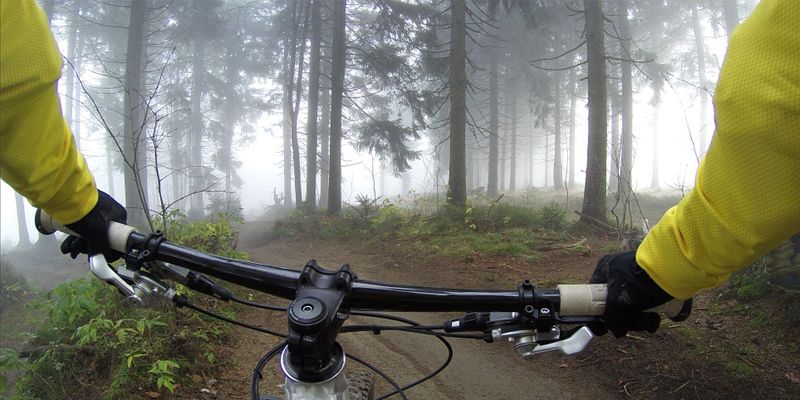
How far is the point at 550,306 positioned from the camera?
4.46ft

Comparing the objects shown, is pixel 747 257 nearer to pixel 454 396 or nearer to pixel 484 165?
pixel 454 396

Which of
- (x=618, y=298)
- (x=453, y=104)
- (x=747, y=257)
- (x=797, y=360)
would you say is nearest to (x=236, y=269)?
(x=618, y=298)

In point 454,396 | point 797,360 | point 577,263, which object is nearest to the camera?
point 797,360

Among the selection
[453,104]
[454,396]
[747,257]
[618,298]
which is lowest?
[454,396]

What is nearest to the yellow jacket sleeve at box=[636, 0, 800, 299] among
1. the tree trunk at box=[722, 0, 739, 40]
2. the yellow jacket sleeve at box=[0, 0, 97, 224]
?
the yellow jacket sleeve at box=[0, 0, 97, 224]

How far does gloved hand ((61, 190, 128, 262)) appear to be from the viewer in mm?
1650

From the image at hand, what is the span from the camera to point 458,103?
39.3 feet

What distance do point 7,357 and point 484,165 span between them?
4325 cm

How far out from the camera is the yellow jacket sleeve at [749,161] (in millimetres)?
A: 960

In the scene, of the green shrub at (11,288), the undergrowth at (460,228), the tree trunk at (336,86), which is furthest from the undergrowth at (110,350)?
the tree trunk at (336,86)

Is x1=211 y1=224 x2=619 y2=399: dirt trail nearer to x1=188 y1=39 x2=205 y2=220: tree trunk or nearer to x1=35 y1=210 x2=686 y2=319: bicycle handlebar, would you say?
x1=35 y1=210 x2=686 y2=319: bicycle handlebar

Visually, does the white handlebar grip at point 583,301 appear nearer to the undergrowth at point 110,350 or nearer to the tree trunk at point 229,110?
the undergrowth at point 110,350

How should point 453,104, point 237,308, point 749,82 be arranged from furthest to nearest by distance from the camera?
point 453,104, point 237,308, point 749,82

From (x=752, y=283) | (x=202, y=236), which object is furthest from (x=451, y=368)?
(x=202, y=236)
